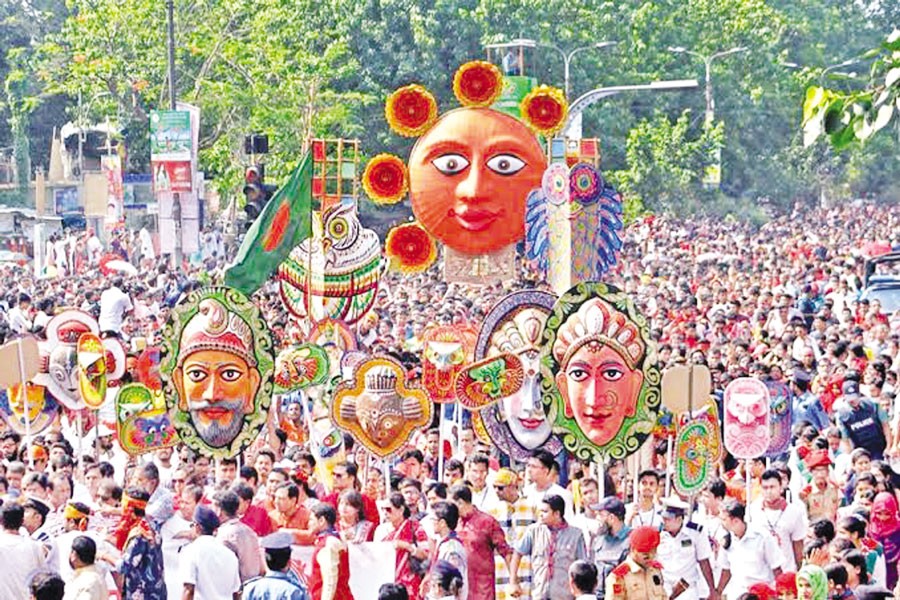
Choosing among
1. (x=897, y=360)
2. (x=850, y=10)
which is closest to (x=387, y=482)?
(x=897, y=360)

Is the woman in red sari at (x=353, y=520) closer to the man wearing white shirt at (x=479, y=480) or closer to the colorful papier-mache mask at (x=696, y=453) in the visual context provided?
the man wearing white shirt at (x=479, y=480)

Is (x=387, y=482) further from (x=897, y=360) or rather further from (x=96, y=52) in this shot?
(x=96, y=52)

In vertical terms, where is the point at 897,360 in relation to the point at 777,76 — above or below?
below

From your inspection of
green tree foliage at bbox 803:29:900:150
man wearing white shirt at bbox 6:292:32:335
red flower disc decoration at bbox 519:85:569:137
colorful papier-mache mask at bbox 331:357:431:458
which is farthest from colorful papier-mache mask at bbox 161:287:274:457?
green tree foliage at bbox 803:29:900:150

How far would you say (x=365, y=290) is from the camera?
19719 millimetres

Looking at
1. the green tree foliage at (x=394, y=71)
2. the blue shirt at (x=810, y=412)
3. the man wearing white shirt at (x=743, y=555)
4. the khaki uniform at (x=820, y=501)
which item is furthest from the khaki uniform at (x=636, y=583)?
the green tree foliage at (x=394, y=71)

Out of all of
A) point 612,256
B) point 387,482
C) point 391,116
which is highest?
point 391,116

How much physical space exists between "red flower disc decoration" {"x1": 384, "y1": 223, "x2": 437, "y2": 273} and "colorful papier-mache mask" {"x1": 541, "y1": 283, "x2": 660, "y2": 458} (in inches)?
203

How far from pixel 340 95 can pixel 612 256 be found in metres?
29.5

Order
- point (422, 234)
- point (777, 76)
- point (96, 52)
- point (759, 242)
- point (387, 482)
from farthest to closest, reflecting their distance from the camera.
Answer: point (777, 76)
point (759, 242)
point (96, 52)
point (422, 234)
point (387, 482)

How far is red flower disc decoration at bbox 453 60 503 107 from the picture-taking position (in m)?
19.4

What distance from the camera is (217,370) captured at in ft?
50.4

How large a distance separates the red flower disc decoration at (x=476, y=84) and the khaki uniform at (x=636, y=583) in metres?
8.70

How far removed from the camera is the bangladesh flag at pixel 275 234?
1869 cm
